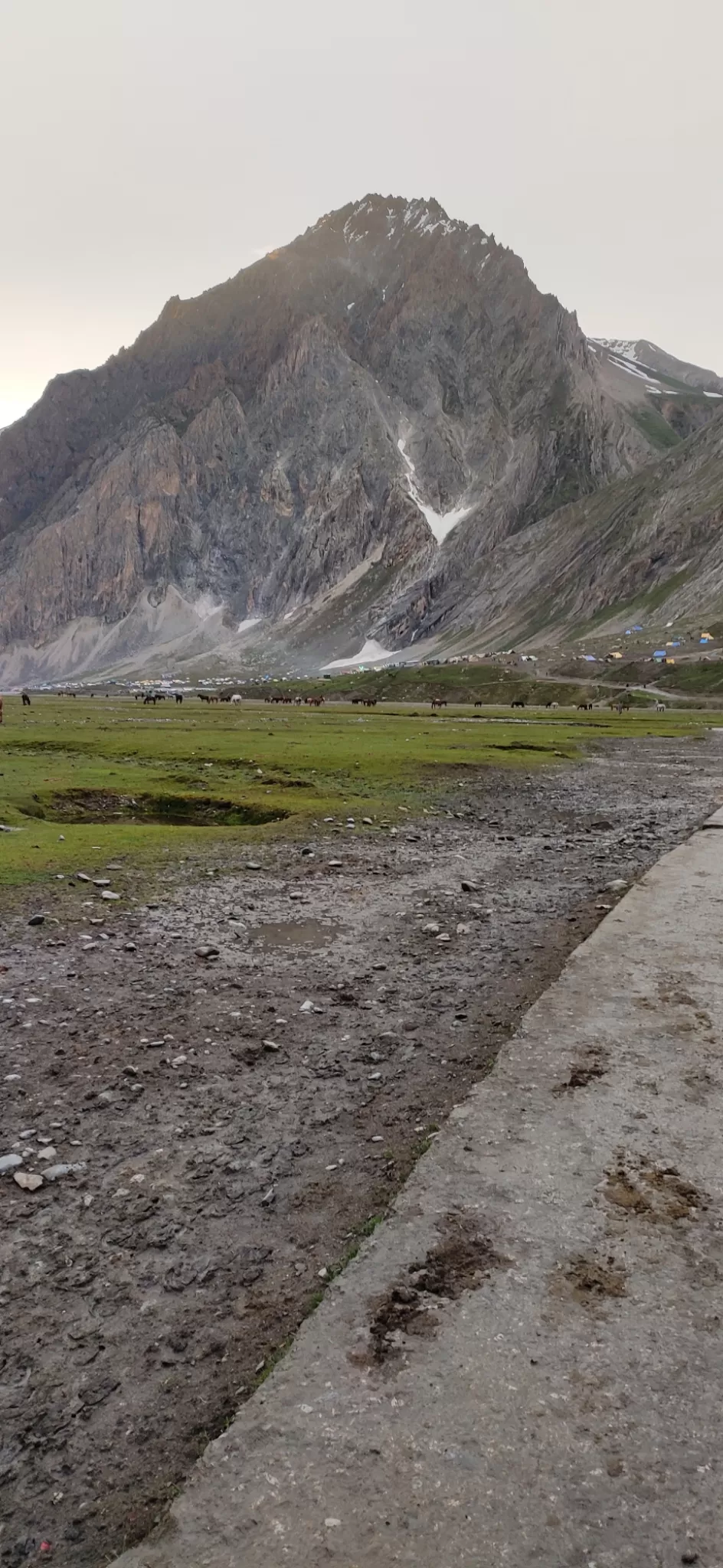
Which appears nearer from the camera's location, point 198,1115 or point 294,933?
point 198,1115

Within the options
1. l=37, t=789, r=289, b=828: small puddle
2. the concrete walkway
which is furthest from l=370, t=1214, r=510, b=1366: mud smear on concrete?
l=37, t=789, r=289, b=828: small puddle

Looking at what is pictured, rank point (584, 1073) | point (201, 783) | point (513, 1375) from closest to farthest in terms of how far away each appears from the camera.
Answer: point (513, 1375)
point (584, 1073)
point (201, 783)

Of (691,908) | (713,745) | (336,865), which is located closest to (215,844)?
(336,865)

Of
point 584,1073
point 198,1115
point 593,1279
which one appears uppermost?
point 593,1279

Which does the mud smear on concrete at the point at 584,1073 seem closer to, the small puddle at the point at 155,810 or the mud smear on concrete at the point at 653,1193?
the mud smear on concrete at the point at 653,1193

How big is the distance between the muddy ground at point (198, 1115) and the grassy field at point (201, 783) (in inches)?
97.7

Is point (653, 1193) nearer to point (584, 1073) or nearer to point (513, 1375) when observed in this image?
point (584, 1073)

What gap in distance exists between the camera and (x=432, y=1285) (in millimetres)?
5371

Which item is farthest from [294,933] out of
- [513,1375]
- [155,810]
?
[155,810]

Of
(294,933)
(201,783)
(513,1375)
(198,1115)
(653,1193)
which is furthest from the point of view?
(201,783)

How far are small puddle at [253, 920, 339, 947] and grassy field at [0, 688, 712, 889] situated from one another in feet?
14.6

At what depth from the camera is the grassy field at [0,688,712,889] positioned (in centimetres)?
2034

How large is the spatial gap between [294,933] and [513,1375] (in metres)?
10.1

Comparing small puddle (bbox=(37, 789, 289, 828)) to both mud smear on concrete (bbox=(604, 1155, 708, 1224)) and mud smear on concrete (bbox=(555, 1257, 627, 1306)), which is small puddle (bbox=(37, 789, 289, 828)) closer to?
mud smear on concrete (bbox=(604, 1155, 708, 1224))
